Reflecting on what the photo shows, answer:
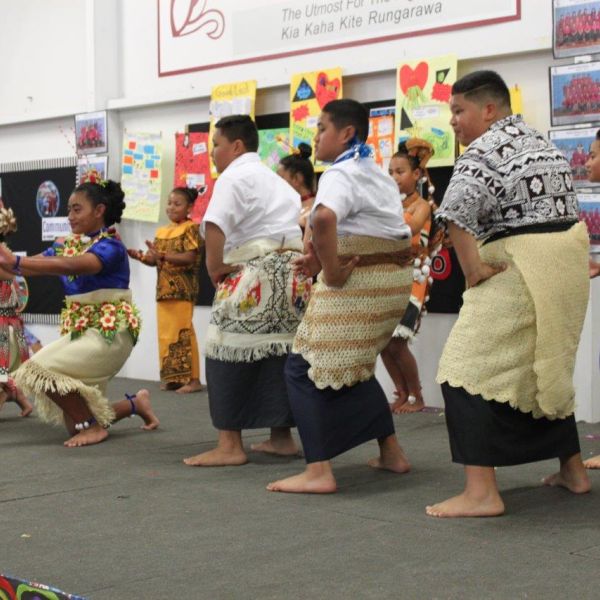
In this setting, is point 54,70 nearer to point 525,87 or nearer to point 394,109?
point 394,109

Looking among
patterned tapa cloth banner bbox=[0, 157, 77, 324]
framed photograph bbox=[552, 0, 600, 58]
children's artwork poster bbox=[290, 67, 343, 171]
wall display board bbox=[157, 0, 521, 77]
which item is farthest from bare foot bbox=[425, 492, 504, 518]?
patterned tapa cloth banner bbox=[0, 157, 77, 324]

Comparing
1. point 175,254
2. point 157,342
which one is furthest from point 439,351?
point 157,342

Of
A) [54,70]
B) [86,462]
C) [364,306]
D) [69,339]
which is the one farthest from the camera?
[54,70]

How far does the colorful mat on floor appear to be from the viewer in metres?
2.80

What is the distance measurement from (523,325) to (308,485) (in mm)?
1085

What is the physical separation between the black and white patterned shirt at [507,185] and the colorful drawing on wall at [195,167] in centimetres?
436

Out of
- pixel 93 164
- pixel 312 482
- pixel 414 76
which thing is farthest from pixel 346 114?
pixel 93 164

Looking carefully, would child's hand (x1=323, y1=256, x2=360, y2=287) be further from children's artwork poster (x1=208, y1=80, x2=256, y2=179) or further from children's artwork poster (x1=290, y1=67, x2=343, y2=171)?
children's artwork poster (x1=208, y1=80, x2=256, y2=179)

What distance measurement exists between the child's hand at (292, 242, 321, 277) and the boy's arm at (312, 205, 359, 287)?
61 mm

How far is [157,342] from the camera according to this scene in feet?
28.6

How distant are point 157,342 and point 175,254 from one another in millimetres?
1024

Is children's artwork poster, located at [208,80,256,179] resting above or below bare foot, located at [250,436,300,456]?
above

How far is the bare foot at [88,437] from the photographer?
5.76 meters

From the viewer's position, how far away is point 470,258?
3.97 meters
